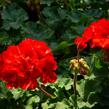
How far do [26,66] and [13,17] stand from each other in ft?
2.88

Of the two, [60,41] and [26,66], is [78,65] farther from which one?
[60,41]

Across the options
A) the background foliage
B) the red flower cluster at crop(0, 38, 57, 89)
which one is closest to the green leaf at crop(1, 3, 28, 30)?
the background foliage

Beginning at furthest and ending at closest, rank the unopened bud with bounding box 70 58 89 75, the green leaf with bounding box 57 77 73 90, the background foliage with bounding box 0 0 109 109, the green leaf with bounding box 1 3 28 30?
the green leaf with bounding box 1 3 28 30 < the green leaf with bounding box 57 77 73 90 < the background foliage with bounding box 0 0 109 109 < the unopened bud with bounding box 70 58 89 75

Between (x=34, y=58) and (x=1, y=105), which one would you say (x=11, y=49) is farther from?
(x=1, y=105)

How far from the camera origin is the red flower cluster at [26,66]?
162 centimetres

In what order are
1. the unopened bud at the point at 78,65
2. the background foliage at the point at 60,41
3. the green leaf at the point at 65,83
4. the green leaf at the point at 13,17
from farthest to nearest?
the green leaf at the point at 13,17 → the green leaf at the point at 65,83 → the background foliage at the point at 60,41 → the unopened bud at the point at 78,65

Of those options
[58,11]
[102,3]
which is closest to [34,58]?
[58,11]

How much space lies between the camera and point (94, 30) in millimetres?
1719

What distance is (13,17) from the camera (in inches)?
96.9

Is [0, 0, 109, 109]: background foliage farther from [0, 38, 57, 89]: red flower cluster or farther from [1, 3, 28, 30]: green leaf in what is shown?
[0, 38, 57, 89]: red flower cluster

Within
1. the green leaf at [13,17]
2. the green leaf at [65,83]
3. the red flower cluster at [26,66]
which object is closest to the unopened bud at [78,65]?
the red flower cluster at [26,66]

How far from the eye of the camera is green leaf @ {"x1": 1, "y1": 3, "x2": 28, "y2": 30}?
7.89 ft

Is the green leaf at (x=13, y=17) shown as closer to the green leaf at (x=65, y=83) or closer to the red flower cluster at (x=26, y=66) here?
the green leaf at (x=65, y=83)

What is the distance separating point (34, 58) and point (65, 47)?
588mm
